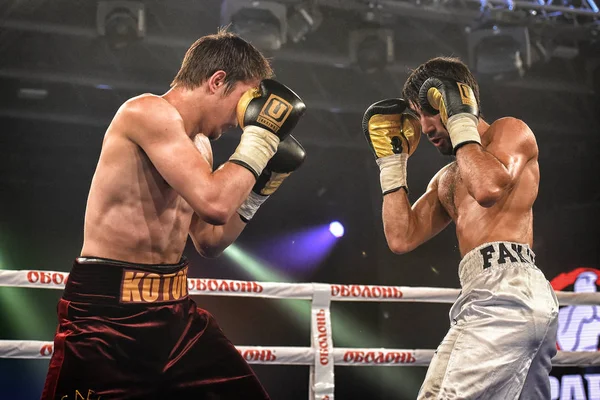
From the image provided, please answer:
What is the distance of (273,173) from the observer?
6.86 ft

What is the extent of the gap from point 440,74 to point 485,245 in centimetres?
73

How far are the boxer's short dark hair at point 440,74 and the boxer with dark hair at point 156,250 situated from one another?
750 millimetres

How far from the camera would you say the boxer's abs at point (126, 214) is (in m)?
1.65

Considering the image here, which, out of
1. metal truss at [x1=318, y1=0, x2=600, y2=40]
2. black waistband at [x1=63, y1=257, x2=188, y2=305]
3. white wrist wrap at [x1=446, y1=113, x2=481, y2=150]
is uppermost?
metal truss at [x1=318, y1=0, x2=600, y2=40]

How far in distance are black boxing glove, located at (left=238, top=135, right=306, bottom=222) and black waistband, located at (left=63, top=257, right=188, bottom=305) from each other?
49cm

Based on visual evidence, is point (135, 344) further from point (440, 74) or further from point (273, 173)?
point (440, 74)

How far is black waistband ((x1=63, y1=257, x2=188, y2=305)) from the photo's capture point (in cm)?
160

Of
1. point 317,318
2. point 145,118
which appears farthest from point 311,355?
point 145,118

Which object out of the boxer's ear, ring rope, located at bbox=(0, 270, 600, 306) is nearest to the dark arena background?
ring rope, located at bbox=(0, 270, 600, 306)

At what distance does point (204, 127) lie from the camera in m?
1.88

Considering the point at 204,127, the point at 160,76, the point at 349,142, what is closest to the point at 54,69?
the point at 160,76

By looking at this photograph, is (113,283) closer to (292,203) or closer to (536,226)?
(292,203)

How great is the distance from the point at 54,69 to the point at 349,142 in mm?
2769

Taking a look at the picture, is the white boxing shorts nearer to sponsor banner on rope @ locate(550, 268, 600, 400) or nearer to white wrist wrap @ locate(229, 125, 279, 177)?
white wrist wrap @ locate(229, 125, 279, 177)
